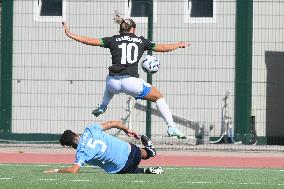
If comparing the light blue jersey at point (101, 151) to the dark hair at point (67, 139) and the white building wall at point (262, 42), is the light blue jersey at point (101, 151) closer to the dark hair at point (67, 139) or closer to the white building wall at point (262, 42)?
the dark hair at point (67, 139)

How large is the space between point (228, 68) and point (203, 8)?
1.80 m

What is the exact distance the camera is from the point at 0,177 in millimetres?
12445

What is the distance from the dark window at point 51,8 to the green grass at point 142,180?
35.3ft

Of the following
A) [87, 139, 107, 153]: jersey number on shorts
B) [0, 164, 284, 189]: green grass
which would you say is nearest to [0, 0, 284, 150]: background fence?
[0, 164, 284, 189]: green grass

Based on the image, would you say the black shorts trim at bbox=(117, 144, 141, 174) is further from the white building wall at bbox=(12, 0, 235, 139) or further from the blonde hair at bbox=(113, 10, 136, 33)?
the white building wall at bbox=(12, 0, 235, 139)

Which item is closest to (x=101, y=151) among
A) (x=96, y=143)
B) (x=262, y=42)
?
(x=96, y=143)

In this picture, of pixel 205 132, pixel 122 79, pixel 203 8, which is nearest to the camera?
pixel 122 79

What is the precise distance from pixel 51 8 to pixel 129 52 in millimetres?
10073

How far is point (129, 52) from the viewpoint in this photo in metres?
15.1

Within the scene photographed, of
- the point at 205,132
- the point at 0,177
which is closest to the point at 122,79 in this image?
the point at 0,177

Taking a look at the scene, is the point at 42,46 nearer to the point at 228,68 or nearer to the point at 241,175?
the point at 228,68

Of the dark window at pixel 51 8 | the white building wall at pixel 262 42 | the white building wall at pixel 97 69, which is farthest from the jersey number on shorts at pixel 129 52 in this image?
the dark window at pixel 51 8

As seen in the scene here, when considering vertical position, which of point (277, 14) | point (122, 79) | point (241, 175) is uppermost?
point (277, 14)

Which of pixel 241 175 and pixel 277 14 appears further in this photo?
pixel 277 14
